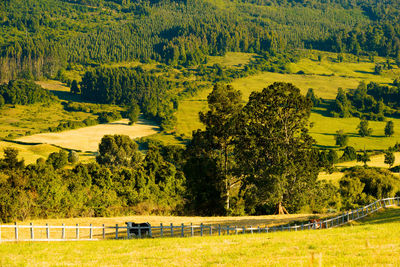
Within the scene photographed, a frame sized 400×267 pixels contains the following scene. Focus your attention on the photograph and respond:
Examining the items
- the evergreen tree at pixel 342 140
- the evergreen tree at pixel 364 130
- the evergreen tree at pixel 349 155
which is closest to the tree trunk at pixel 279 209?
the evergreen tree at pixel 349 155

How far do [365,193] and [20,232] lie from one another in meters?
59.0

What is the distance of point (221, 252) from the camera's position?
68.0ft

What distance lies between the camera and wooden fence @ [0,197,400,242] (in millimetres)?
27045

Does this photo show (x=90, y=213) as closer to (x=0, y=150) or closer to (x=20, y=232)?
(x=20, y=232)

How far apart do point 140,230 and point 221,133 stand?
2959 centimetres

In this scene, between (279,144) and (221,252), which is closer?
(221,252)

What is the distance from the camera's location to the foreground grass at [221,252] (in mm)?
17703

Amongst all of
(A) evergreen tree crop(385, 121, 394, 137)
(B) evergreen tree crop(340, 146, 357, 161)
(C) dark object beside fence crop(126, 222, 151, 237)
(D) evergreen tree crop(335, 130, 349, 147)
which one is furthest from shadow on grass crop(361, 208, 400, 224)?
(A) evergreen tree crop(385, 121, 394, 137)

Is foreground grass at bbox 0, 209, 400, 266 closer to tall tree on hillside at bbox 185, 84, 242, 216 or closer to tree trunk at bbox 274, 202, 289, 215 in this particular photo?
tree trunk at bbox 274, 202, 289, 215

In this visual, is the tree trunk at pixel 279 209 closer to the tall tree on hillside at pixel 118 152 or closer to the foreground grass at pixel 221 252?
the foreground grass at pixel 221 252

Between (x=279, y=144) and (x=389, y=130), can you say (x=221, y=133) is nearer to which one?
(x=279, y=144)

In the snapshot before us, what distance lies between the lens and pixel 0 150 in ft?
465

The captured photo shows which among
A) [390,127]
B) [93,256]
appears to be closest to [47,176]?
[93,256]

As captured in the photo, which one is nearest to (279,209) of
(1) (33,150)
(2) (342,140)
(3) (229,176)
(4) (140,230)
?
(3) (229,176)
